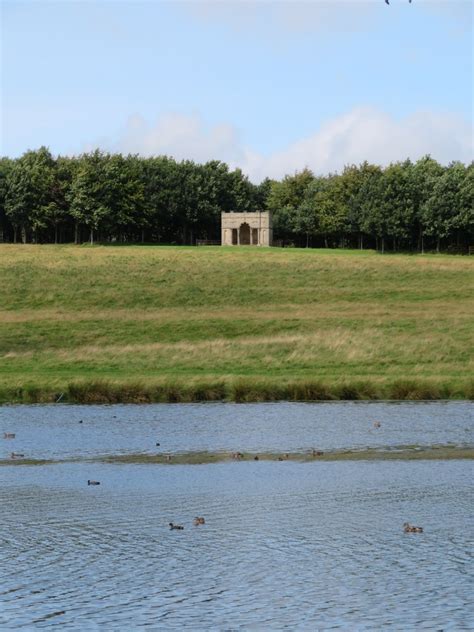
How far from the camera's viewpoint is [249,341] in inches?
2264

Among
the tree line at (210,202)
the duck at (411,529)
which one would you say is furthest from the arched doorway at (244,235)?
the duck at (411,529)

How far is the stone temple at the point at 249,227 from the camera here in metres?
149

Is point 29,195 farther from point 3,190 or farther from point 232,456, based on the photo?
point 232,456

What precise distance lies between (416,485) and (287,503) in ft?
11.2

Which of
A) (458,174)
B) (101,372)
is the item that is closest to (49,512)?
(101,372)

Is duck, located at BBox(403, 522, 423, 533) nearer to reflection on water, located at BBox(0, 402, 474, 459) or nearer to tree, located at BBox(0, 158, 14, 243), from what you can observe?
reflection on water, located at BBox(0, 402, 474, 459)

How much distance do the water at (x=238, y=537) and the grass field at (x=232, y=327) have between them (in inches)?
300

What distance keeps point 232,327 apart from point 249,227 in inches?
3415

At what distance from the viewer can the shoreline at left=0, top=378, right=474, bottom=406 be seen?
131ft

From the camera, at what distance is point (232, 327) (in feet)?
213

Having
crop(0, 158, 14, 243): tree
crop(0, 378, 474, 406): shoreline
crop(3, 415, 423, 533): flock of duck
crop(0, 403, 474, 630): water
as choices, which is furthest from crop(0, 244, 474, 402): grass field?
crop(0, 158, 14, 243): tree

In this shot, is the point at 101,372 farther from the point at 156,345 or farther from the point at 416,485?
the point at 416,485

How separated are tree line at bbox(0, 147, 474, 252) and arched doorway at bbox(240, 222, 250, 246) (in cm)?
541

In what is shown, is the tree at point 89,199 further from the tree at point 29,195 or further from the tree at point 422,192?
the tree at point 422,192
